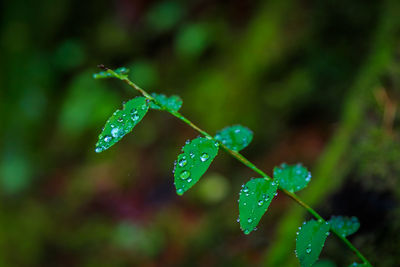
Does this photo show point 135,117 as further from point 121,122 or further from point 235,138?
point 235,138

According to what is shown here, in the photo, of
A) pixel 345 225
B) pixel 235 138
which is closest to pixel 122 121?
pixel 235 138

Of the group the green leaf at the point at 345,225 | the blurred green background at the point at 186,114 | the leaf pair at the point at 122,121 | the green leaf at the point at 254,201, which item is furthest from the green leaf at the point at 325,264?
the leaf pair at the point at 122,121

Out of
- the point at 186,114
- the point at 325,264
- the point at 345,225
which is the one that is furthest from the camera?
the point at 186,114

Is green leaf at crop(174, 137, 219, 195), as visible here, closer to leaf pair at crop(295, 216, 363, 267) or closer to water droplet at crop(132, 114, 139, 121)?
water droplet at crop(132, 114, 139, 121)

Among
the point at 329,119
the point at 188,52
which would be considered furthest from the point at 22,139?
the point at 329,119

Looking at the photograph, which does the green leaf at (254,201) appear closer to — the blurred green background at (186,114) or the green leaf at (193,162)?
the green leaf at (193,162)
